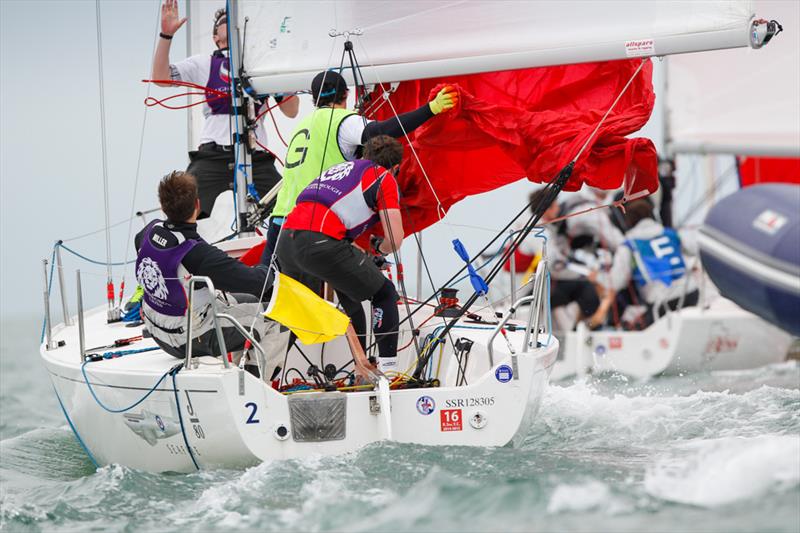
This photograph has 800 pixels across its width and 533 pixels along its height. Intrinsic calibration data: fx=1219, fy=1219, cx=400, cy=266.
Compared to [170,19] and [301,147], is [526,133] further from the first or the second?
[170,19]

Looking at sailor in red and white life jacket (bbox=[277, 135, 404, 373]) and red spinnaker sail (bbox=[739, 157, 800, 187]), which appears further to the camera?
red spinnaker sail (bbox=[739, 157, 800, 187])

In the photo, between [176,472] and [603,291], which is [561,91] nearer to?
[176,472]

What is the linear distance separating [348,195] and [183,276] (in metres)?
0.82

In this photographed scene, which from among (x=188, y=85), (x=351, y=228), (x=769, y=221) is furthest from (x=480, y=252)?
(x=188, y=85)

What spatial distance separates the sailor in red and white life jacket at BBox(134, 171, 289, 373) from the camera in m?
5.36

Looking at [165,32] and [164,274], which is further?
[165,32]

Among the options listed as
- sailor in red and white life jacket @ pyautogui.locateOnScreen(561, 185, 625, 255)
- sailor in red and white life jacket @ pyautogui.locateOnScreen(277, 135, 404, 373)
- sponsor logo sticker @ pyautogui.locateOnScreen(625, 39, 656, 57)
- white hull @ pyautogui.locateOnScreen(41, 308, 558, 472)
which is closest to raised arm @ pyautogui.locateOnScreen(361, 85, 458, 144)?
sailor in red and white life jacket @ pyautogui.locateOnScreen(277, 135, 404, 373)

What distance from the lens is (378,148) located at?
5.65m

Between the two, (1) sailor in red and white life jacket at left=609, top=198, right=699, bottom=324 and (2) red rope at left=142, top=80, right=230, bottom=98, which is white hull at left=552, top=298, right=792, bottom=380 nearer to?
(1) sailor in red and white life jacket at left=609, top=198, right=699, bottom=324

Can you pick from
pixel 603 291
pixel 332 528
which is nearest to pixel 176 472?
pixel 332 528

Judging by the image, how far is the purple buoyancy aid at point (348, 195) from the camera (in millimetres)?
5488

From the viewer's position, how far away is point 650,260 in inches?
480

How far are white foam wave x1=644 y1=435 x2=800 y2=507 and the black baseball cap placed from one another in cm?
243

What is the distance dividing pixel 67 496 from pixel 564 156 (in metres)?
2.74
